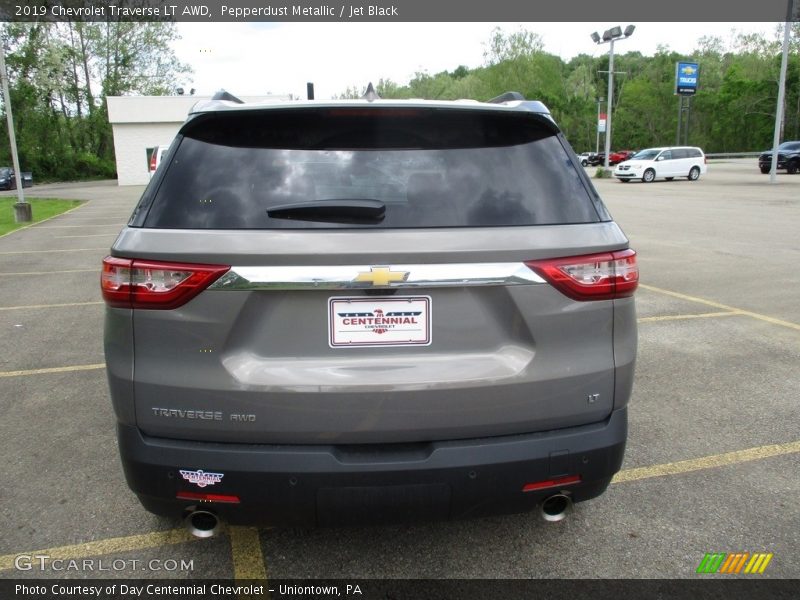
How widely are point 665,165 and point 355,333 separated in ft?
118

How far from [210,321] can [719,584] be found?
221cm

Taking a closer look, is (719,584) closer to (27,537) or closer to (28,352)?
(27,537)

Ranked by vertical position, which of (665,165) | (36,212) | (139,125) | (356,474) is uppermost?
(139,125)

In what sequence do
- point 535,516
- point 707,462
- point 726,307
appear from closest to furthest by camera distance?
point 535,516, point 707,462, point 726,307

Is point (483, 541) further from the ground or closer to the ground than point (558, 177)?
closer to the ground

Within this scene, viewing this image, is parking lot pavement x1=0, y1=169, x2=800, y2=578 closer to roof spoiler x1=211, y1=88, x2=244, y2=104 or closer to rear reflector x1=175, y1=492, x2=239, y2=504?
rear reflector x1=175, y1=492, x2=239, y2=504

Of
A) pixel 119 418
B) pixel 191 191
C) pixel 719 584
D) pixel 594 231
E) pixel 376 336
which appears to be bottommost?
pixel 719 584

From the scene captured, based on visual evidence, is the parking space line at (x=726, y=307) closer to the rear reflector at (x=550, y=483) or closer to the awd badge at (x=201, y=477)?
the rear reflector at (x=550, y=483)

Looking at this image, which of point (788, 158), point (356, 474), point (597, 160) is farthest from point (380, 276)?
point (597, 160)

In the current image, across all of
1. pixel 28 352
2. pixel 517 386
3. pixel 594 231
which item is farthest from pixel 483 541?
pixel 28 352

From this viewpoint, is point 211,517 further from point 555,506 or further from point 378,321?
point 555,506

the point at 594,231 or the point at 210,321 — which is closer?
the point at 210,321

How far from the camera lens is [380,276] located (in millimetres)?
2027

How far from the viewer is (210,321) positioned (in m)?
2.05
